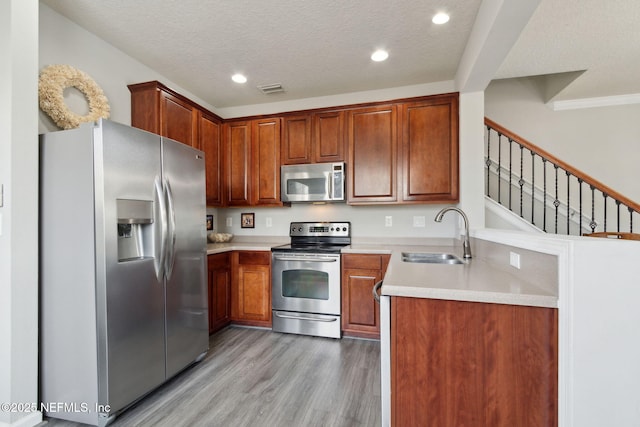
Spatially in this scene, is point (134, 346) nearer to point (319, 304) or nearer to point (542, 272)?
point (319, 304)

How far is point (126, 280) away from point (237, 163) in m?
2.03

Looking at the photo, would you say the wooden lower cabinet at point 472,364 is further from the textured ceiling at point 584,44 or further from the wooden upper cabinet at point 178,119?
the wooden upper cabinet at point 178,119

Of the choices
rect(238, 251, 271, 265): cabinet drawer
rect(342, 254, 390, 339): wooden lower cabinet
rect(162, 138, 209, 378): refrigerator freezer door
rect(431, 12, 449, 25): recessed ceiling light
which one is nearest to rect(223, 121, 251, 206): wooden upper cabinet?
rect(238, 251, 271, 265): cabinet drawer

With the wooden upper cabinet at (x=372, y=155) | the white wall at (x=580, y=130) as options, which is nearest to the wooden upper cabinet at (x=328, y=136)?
the wooden upper cabinet at (x=372, y=155)

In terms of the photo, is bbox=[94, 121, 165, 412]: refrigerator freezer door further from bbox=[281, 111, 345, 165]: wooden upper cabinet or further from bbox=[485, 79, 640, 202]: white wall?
bbox=[485, 79, 640, 202]: white wall

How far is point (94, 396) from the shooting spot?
1.57m

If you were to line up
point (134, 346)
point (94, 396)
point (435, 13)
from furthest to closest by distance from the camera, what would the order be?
point (435, 13), point (134, 346), point (94, 396)

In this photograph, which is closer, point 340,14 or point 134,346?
point 134,346

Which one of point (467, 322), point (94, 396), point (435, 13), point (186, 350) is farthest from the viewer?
point (186, 350)

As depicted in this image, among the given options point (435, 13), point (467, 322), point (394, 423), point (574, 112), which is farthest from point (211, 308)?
point (574, 112)

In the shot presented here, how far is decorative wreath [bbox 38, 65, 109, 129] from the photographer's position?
1873 millimetres

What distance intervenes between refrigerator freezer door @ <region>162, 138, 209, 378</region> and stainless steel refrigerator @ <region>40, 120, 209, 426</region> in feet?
0.26

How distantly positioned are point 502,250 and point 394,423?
3.61 ft

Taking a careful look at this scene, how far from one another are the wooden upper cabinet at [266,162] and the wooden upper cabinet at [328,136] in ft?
1.51
